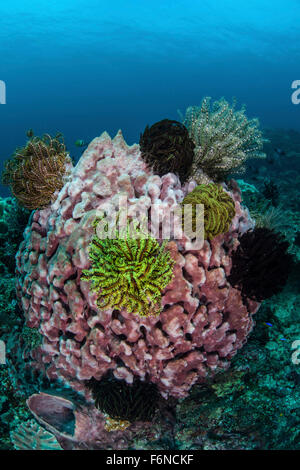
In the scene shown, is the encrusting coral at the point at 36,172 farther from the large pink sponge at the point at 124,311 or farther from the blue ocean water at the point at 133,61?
the blue ocean water at the point at 133,61

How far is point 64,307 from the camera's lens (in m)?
4.41

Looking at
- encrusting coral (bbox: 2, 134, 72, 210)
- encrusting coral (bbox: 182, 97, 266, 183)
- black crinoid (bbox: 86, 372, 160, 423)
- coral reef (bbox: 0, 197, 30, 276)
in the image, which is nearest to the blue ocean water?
coral reef (bbox: 0, 197, 30, 276)

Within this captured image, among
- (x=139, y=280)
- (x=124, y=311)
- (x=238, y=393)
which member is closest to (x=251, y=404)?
(x=238, y=393)

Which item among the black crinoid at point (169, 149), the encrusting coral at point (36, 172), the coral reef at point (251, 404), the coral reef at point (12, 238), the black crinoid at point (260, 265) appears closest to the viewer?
the coral reef at point (251, 404)

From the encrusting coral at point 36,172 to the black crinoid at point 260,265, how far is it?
3.62 metres

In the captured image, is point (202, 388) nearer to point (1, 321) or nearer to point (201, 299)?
point (201, 299)

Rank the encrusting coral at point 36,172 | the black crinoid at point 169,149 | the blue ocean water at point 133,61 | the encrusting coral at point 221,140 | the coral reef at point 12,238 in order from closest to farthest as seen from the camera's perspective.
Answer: the black crinoid at point 169,149
the encrusting coral at point 221,140
the encrusting coral at point 36,172
the coral reef at point 12,238
the blue ocean water at point 133,61

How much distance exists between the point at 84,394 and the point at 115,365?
0.82 m

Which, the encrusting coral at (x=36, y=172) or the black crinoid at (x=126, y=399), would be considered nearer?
the black crinoid at (x=126, y=399)

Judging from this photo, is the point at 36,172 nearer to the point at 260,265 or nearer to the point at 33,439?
the point at 260,265

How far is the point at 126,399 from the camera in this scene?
4.05 m

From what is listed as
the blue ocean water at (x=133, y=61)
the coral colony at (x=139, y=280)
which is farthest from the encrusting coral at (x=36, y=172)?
the blue ocean water at (x=133, y=61)

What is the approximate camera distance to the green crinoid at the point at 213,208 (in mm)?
3930

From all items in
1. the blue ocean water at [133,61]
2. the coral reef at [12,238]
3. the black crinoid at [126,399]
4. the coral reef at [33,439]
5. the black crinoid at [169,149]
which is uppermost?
the blue ocean water at [133,61]
